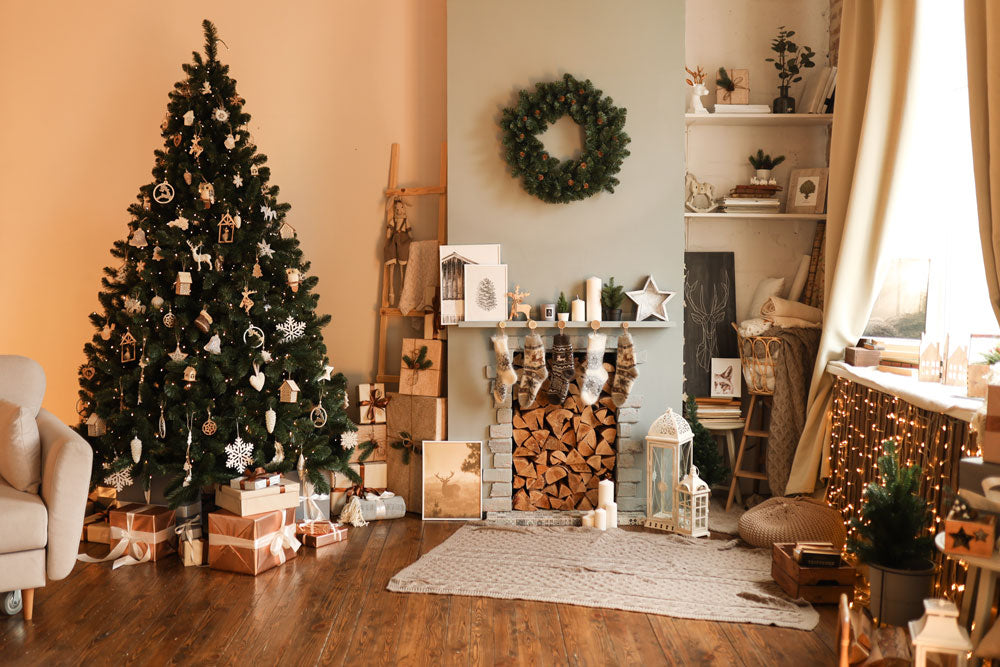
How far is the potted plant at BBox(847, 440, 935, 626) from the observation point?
7.78 feet

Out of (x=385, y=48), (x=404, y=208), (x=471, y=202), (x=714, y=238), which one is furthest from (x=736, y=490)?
(x=385, y=48)

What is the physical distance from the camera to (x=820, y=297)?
411 cm

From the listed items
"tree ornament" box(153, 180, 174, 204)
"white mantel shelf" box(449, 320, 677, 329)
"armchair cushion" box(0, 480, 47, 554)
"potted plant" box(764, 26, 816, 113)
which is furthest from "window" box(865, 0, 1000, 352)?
"armchair cushion" box(0, 480, 47, 554)

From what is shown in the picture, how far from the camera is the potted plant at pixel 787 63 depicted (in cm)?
414

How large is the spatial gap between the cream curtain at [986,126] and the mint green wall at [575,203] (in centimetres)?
148

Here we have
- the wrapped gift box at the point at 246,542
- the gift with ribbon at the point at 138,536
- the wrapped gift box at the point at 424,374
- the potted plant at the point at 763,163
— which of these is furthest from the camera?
the potted plant at the point at 763,163

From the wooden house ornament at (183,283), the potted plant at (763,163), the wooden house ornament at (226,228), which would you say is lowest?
the wooden house ornament at (183,283)

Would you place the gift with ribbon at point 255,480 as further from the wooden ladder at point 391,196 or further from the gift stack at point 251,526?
the wooden ladder at point 391,196

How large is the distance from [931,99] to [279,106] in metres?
3.46

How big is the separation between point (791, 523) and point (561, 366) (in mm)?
1329

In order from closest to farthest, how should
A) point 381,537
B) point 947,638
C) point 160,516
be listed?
point 947,638
point 160,516
point 381,537

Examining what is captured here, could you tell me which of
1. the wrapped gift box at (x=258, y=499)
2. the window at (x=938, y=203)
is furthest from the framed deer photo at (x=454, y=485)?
the window at (x=938, y=203)

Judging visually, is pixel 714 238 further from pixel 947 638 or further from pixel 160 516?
pixel 160 516

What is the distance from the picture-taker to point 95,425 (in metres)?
3.40
